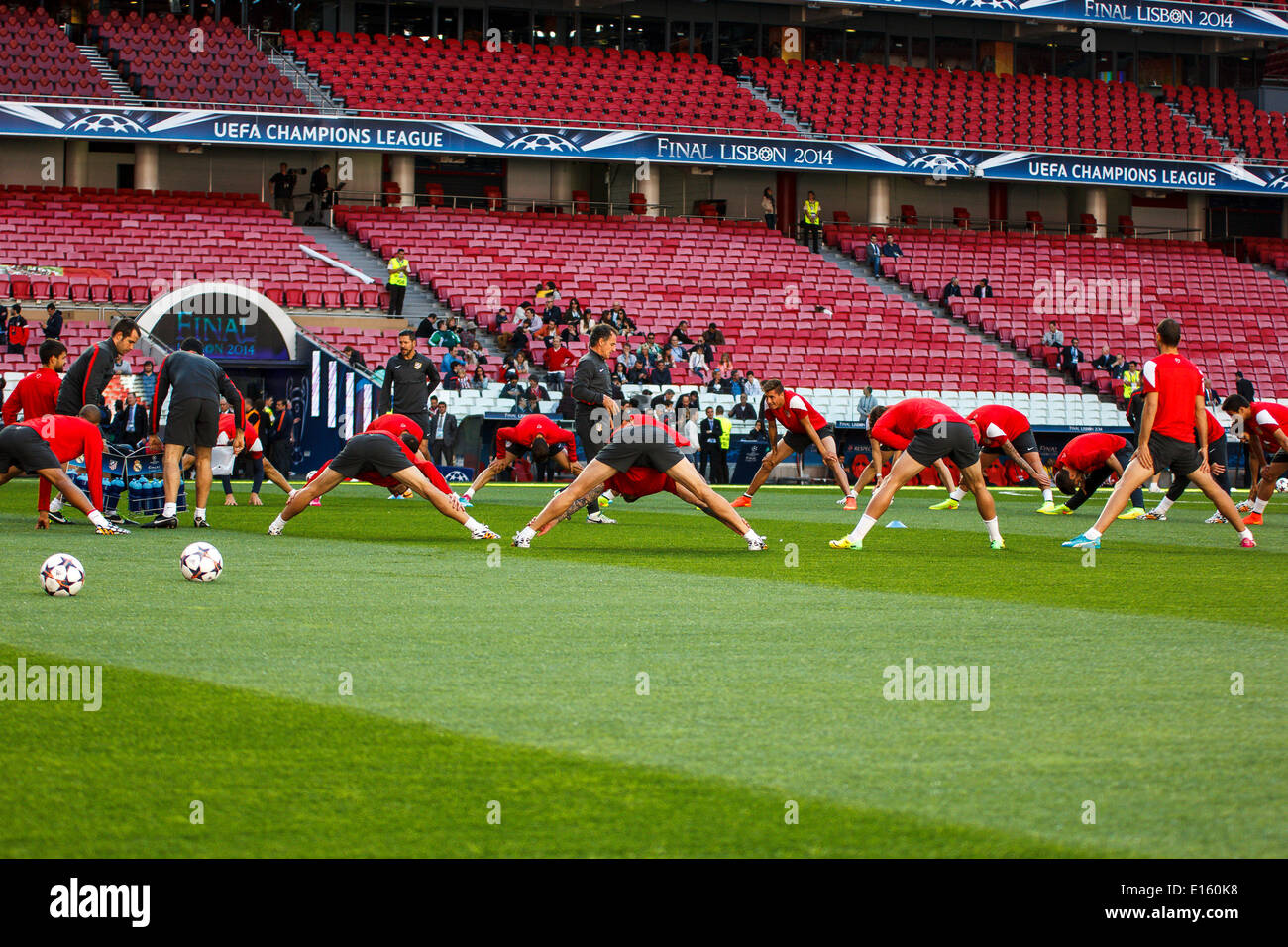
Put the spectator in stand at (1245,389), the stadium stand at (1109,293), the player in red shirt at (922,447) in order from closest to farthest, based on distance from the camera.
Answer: the player in red shirt at (922,447), the spectator in stand at (1245,389), the stadium stand at (1109,293)

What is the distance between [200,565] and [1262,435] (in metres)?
13.1

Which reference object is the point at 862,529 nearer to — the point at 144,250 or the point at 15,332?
the point at 15,332

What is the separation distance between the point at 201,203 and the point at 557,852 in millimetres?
40488

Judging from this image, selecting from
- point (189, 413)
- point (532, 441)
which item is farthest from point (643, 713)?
A: point (532, 441)

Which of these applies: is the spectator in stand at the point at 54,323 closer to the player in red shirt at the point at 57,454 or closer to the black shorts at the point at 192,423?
the player in red shirt at the point at 57,454

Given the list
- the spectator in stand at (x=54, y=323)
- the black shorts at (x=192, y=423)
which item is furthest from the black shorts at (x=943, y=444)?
the spectator in stand at (x=54, y=323)

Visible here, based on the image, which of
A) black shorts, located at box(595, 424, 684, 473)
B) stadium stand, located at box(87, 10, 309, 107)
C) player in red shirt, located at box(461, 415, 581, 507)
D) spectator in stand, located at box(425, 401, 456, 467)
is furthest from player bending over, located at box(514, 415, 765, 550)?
stadium stand, located at box(87, 10, 309, 107)

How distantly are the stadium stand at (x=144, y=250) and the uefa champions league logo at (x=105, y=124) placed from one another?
178 cm

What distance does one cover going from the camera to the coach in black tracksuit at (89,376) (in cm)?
1616

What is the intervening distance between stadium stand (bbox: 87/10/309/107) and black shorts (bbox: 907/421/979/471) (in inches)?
1268

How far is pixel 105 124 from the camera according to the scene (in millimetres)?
40781

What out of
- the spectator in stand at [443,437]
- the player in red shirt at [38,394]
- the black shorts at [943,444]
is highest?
the player in red shirt at [38,394]
